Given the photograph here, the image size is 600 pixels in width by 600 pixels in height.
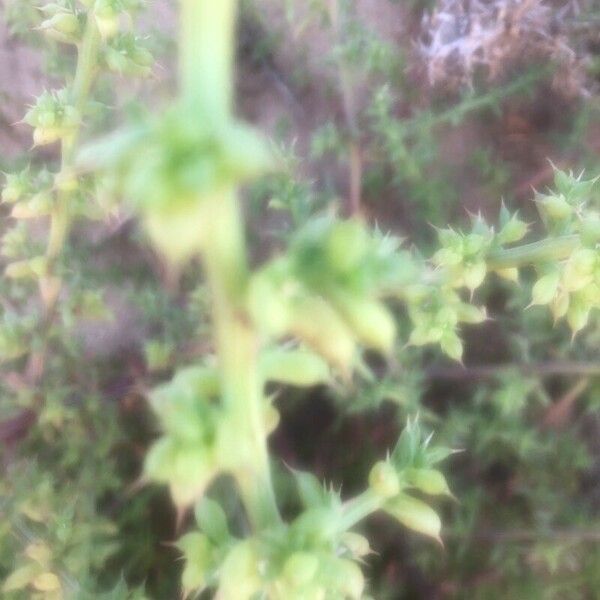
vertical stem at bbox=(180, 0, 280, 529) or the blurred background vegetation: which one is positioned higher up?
vertical stem at bbox=(180, 0, 280, 529)

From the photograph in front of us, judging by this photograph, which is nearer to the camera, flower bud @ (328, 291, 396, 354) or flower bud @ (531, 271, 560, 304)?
flower bud @ (328, 291, 396, 354)

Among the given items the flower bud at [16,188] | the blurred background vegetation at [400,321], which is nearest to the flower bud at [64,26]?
the flower bud at [16,188]

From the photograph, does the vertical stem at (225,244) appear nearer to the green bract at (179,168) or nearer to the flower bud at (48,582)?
the green bract at (179,168)

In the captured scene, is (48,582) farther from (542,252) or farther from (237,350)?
(542,252)

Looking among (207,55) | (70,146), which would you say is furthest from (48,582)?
(207,55)

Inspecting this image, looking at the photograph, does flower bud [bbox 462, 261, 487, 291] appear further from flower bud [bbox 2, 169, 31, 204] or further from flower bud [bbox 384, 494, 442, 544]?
flower bud [bbox 2, 169, 31, 204]

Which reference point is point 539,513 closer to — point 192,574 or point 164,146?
point 192,574

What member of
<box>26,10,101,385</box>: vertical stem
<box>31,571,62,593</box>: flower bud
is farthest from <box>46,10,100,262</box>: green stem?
<box>31,571,62,593</box>: flower bud
